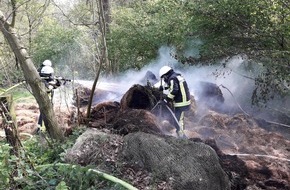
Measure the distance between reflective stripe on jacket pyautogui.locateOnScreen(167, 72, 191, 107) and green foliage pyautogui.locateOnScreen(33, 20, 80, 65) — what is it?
11039mm

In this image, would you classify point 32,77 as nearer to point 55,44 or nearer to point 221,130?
point 221,130

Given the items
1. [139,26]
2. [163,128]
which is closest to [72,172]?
[163,128]

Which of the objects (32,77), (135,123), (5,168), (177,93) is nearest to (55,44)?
(177,93)

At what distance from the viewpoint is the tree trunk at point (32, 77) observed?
Result: 547cm

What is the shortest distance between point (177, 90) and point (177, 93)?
94 mm

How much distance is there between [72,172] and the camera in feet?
15.4

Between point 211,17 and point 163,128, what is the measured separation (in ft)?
16.6

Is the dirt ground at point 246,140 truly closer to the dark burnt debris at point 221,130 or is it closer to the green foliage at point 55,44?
the dark burnt debris at point 221,130

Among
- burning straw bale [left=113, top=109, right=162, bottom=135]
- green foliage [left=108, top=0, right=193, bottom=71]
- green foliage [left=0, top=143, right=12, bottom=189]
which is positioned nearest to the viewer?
green foliage [left=0, top=143, right=12, bottom=189]

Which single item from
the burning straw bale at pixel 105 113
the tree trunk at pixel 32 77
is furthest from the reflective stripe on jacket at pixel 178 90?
the tree trunk at pixel 32 77

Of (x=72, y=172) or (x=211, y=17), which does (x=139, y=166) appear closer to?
(x=72, y=172)

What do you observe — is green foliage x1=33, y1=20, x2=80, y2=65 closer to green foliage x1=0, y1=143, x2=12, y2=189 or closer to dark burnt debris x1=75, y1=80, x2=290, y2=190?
dark burnt debris x1=75, y1=80, x2=290, y2=190

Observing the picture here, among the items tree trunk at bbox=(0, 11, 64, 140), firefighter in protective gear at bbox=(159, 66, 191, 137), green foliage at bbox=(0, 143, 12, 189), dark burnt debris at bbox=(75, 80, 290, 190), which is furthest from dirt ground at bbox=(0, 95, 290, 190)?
green foliage at bbox=(0, 143, 12, 189)

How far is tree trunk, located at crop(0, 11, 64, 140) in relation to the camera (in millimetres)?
5473
